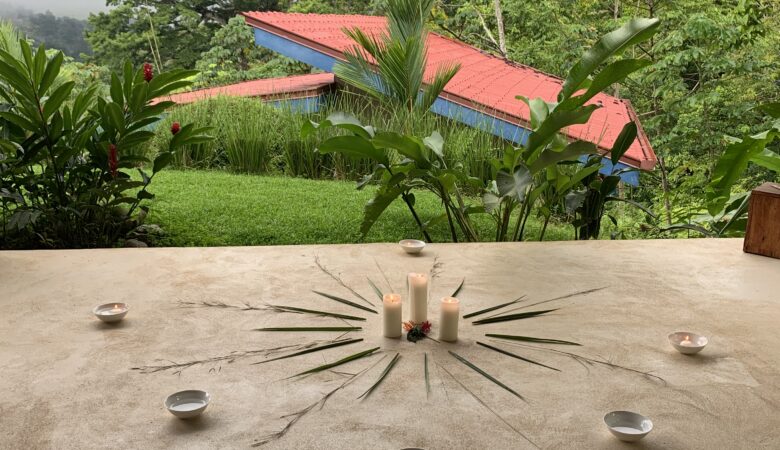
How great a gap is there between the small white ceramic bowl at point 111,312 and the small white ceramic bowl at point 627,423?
1.19m

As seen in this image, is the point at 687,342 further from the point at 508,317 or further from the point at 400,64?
the point at 400,64

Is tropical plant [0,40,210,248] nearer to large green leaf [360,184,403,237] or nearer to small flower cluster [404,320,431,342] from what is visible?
large green leaf [360,184,403,237]

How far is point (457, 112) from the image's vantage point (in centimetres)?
492

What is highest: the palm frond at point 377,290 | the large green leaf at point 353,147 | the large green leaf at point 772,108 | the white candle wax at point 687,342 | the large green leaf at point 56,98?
the large green leaf at point 772,108

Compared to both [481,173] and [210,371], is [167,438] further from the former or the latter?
[481,173]

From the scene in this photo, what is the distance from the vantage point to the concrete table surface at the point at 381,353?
4.34ft

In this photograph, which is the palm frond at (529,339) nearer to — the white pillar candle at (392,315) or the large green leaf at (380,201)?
the white pillar candle at (392,315)

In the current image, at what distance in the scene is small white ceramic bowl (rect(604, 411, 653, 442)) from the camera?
4.26ft

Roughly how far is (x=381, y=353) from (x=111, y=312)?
2.30ft

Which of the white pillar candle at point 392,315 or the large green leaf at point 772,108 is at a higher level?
the large green leaf at point 772,108

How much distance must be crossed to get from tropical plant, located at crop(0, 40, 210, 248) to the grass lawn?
408 mm

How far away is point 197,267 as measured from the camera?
2.27m

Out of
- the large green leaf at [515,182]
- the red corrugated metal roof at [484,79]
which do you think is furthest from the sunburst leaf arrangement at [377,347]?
the red corrugated metal roof at [484,79]

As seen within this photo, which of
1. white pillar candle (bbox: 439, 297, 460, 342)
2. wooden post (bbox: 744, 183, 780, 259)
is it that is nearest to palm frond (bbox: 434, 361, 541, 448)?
white pillar candle (bbox: 439, 297, 460, 342)
